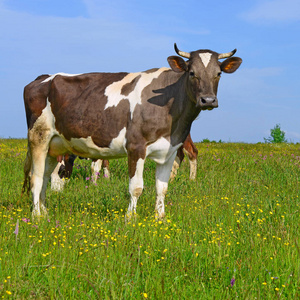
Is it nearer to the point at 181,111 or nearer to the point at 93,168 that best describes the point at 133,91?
the point at 181,111

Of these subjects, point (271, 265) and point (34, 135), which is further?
point (34, 135)

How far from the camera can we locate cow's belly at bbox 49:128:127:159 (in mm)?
7016

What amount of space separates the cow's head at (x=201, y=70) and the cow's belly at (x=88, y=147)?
136 centimetres

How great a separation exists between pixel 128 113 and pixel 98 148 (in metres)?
0.85

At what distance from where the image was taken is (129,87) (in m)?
7.24

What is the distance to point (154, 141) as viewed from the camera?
681cm

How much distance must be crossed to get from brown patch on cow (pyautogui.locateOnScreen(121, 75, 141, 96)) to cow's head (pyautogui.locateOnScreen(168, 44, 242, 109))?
88 cm

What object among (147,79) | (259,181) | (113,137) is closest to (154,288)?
(113,137)

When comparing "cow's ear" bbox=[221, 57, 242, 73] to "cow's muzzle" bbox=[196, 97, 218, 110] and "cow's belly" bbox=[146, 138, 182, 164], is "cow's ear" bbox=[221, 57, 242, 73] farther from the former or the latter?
"cow's belly" bbox=[146, 138, 182, 164]

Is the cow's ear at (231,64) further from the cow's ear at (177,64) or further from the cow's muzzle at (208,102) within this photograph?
the cow's muzzle at (208,102)

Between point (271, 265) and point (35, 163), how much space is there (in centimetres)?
513

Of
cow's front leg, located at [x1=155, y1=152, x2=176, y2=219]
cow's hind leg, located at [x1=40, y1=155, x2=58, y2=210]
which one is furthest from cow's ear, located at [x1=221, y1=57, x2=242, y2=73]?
cow's hind leg, located at [x1=40, y1=155, x2=58, y2=210]

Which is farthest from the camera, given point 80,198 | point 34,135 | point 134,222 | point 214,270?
point 80,198

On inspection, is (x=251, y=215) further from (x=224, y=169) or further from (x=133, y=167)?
(x=224, y=169)
